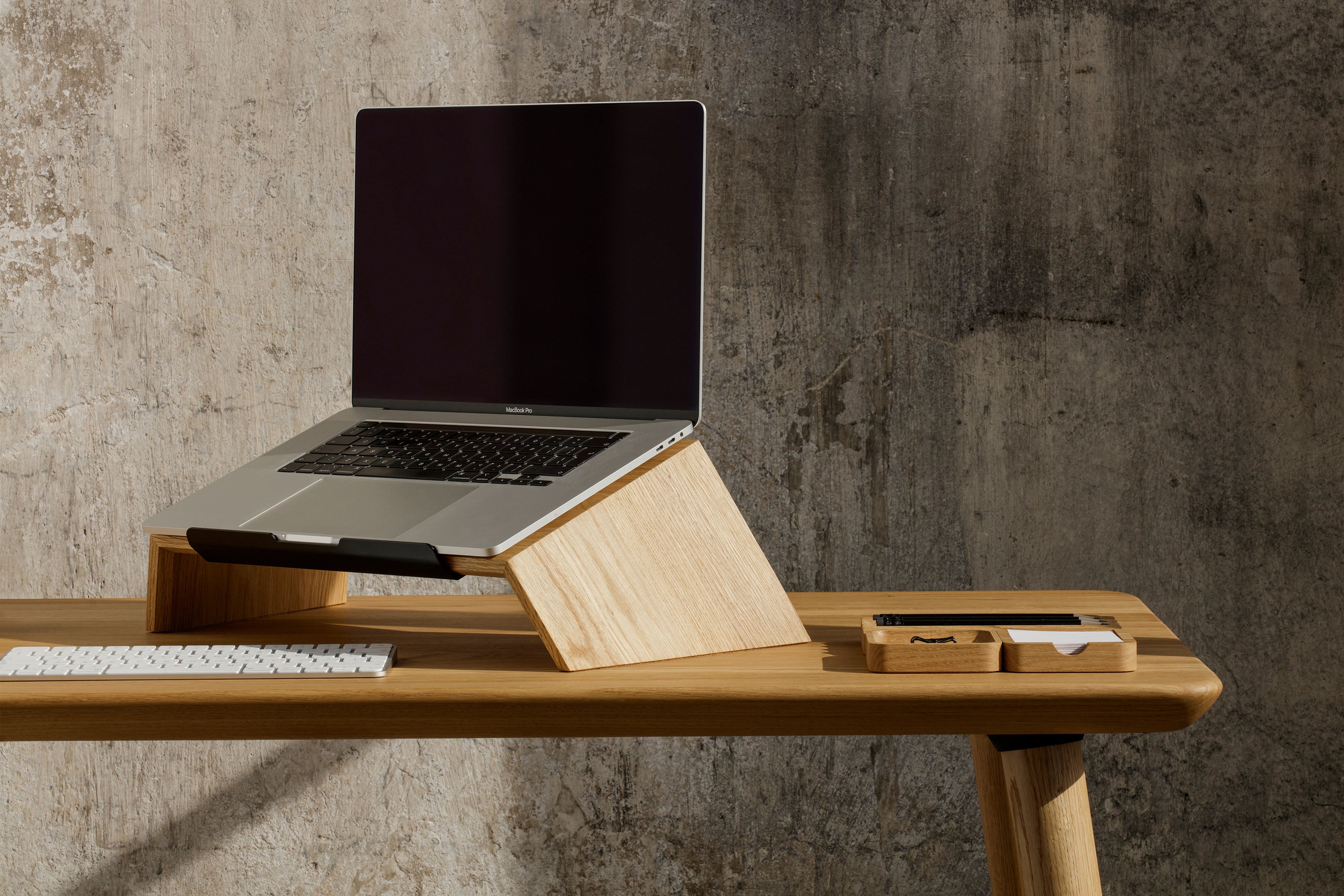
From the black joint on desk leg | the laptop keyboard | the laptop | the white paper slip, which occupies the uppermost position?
the laptop

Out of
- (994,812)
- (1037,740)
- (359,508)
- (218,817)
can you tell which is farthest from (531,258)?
(218,817)

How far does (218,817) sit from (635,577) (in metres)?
1.19

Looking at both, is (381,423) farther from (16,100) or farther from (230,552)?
(16,100)

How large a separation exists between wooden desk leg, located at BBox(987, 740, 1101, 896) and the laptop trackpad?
54 cm

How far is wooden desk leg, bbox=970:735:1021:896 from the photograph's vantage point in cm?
103

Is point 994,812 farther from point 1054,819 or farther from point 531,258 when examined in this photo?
point 531,258

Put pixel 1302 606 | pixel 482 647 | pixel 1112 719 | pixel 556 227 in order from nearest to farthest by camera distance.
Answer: pixel 1112 719 → pixel 482 647 → pixel 556 227 → pixel 1302 606

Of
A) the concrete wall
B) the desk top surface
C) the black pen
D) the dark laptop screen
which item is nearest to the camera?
the desk top surface

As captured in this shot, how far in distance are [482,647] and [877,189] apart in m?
1.01

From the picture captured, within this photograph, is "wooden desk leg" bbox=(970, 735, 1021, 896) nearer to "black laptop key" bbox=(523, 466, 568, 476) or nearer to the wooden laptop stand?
the wooden laptop stand

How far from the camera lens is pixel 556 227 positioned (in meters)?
1.05

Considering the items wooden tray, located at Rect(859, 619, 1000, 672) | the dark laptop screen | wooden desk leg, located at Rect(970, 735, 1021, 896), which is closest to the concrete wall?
wooden desk leg, located at Rect(970, 735, 1021, 896)

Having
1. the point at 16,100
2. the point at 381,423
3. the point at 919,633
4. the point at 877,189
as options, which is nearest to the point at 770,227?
the point at 877,189

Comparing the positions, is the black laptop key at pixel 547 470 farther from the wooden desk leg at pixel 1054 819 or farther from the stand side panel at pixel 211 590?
the wooden desk leg at pixel 1054 819
